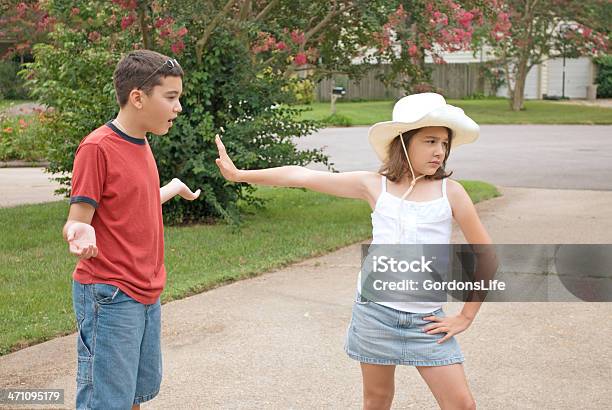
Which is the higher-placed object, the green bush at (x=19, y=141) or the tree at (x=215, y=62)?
the tree at (x=215, y=62)

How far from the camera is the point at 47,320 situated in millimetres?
5934

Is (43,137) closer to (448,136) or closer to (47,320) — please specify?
(47,320)

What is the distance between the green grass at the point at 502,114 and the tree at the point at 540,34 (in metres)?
1.43

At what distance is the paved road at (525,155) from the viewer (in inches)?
561

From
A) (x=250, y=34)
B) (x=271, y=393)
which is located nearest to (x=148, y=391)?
(x=271, y=393)

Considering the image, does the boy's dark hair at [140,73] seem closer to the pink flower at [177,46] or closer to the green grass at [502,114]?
the pink flower at [177,46]

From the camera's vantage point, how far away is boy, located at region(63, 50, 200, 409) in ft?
10.6

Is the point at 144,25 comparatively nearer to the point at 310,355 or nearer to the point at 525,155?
the point at 310,355

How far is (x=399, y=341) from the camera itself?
130 inches

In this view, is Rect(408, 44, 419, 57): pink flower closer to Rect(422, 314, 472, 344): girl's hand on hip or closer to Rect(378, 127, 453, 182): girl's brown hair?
Rect(378, 127, 453, 182): girl's brown hair

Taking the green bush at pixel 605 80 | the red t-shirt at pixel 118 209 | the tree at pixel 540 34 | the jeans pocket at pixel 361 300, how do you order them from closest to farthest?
1. the red t-shirt at pixel 118 209
2. the jeans pocket at pixel 361 300
3. the tree at pixel 540 34
4. the green bush at pixel 605 80

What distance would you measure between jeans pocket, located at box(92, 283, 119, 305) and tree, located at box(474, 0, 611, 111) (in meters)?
25.0

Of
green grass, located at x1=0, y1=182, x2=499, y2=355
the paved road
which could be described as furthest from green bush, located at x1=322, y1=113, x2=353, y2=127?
green grass, located at x1=0, y1=182, x2=499, y2=355

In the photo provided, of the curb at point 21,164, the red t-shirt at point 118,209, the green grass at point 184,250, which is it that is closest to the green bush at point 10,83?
the curb at point 21,164
